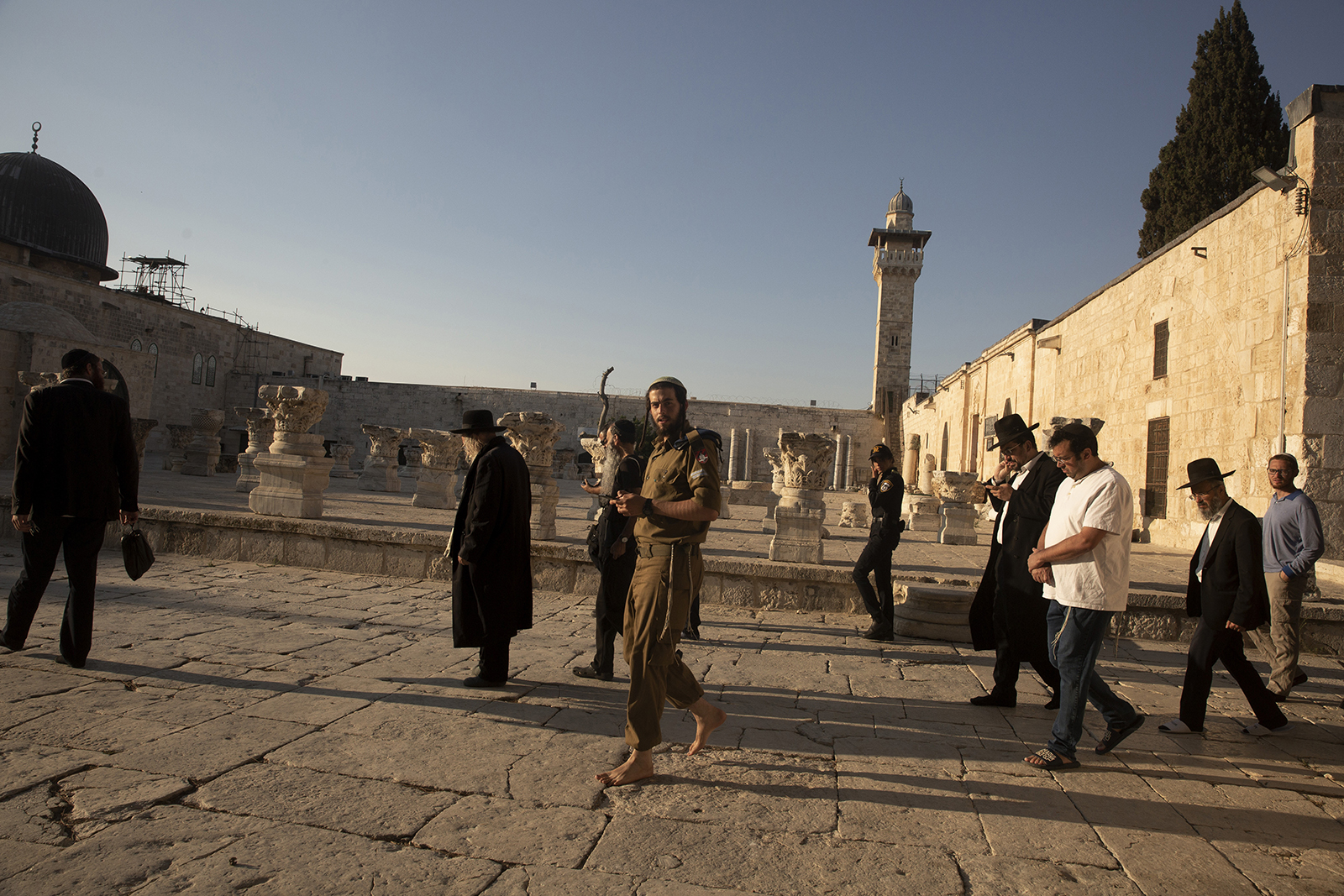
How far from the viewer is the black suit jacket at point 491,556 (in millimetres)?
3834

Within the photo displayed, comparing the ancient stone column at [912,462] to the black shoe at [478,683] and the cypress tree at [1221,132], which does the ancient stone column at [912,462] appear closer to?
the cypress tree at [1221,132]

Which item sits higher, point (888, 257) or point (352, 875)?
point (888, 257)

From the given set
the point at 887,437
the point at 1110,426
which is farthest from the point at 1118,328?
the point at 887,437

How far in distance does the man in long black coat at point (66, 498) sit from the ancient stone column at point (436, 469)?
796cm

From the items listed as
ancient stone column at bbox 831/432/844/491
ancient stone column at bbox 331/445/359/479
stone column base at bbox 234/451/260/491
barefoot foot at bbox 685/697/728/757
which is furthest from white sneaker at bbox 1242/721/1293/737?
ancient stone column at bbox 831/432/844/491

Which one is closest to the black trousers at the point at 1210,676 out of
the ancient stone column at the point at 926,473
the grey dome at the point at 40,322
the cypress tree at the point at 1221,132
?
the cypress tree at the point at 1221,132

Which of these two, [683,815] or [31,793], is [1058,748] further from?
[31,793]

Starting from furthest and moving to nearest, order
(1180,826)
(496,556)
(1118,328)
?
(1118,328) < (496,556) < (1180,826)

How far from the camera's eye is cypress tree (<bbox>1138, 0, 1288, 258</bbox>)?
53.0 feet

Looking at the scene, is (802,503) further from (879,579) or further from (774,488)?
(774,488)

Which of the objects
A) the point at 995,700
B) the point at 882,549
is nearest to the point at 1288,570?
the point at 995,700

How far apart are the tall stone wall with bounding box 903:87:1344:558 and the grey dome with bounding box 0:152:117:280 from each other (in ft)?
115

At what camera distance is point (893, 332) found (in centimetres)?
3962

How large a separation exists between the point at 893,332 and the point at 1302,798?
1517 inches
